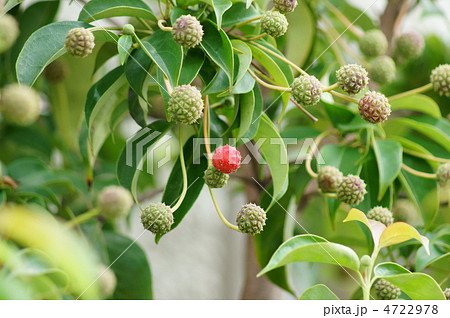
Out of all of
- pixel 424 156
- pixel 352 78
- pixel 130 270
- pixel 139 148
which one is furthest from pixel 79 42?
pixel 424 156

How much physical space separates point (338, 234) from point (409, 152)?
206mm

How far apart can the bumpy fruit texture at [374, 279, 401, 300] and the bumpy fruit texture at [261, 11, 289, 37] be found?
309 millimetres

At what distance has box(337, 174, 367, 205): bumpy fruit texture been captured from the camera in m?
0.66

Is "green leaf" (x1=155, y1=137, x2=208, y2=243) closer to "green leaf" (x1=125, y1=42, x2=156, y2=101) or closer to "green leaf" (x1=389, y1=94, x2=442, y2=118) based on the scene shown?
A: "green leaf" (x1=125, y1=42, x2=156, y2=101)

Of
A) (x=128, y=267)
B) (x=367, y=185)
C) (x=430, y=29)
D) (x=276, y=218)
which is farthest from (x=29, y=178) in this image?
(x=430, y=29)

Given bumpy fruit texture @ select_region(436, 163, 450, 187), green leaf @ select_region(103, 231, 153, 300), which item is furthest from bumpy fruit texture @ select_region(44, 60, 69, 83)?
bumpy fruit texture @ select_region(436, 163, 450, 187)

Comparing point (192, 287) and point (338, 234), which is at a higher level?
point (338, 234)

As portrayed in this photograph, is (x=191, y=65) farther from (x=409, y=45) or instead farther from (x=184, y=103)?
(x=409, y=45)

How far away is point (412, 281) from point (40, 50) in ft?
1.47

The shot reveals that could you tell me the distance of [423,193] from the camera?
77cm

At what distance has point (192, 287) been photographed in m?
1.93

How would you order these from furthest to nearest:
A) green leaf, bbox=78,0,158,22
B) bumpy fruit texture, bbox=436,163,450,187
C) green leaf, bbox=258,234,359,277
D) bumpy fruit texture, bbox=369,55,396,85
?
1. bumpy fruit texture, bbox=369,55,396,85
2. bumpy fruit texture, bbox=436,163,450,187
3. green leaf, bbox=78,0,158,22
4. green leaf, bbox=258,234,359,277
